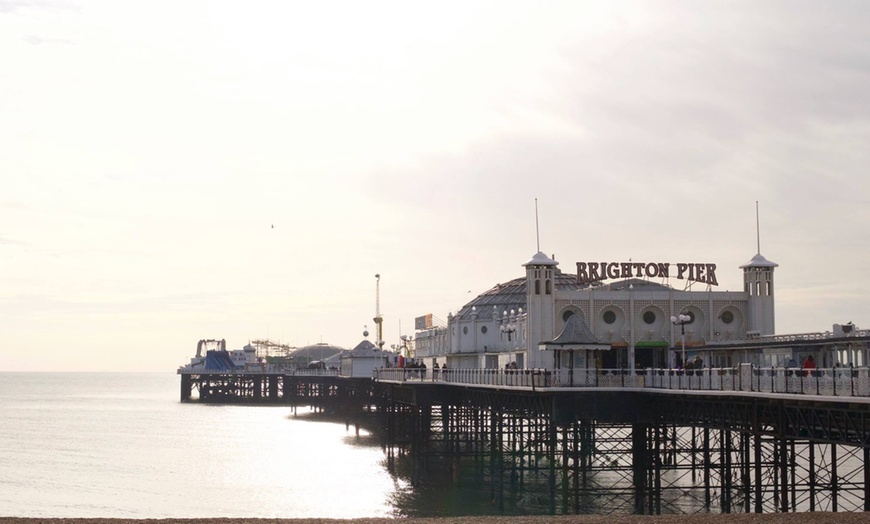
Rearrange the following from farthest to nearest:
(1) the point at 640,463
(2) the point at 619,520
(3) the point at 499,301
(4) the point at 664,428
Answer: (3) the point at 499,301 → (4) the point at 664,428 → (1) the point at 640,463 → (2) the point at 619,520

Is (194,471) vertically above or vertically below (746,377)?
below

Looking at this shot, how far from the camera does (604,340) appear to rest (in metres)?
63.9

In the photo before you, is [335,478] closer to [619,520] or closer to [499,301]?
[499,301]

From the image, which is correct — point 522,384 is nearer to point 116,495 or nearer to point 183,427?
point 116,495

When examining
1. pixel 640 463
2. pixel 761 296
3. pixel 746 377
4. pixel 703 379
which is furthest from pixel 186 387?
pixel 746 377

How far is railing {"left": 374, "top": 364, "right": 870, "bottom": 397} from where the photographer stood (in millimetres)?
33281

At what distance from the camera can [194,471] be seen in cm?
7650

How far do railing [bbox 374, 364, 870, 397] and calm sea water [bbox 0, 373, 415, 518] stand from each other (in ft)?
27.1

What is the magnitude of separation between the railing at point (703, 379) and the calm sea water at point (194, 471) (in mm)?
8269

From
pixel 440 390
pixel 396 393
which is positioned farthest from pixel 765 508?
pixel 396 393

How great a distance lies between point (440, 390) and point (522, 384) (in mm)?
24421

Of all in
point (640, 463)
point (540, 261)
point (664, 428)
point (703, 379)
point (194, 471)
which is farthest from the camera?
point (194, 471)

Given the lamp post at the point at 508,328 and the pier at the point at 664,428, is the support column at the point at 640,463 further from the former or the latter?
the lamp post at the point at 508,328

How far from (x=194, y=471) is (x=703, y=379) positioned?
43238mm
